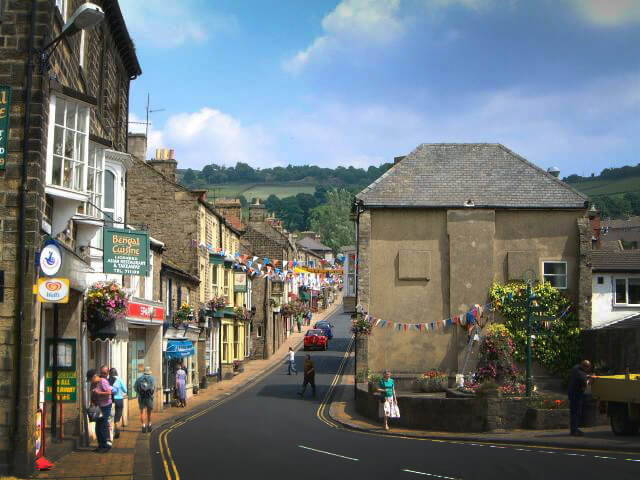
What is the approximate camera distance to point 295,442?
19.5m

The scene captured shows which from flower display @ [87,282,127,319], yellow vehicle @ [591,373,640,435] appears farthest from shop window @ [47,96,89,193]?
yellow vehicle @ [591,373,640,435]

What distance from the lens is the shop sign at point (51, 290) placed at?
13.9m

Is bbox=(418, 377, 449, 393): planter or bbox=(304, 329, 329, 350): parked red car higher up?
bbox=(304, 329, 329, 350): parked red car

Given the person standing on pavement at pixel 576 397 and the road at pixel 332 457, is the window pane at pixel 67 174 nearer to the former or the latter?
the road at pixel 332 457

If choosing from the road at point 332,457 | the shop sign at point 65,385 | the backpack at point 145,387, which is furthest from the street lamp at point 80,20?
the backpack at point 145,387

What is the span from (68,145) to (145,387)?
8.52m

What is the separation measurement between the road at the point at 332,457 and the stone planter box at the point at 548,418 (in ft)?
9.27

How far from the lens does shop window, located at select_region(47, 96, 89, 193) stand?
15469 mm

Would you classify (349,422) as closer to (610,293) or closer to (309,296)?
(610,293)

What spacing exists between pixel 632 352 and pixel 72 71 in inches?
712

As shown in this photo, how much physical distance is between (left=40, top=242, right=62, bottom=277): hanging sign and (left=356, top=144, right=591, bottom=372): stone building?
777 inches

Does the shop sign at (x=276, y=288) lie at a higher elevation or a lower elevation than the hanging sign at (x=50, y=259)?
higher

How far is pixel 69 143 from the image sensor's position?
16.1 metres

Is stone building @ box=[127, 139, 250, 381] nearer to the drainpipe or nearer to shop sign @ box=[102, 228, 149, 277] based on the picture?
shop sign @ box=[102, 228, 149, 277]
